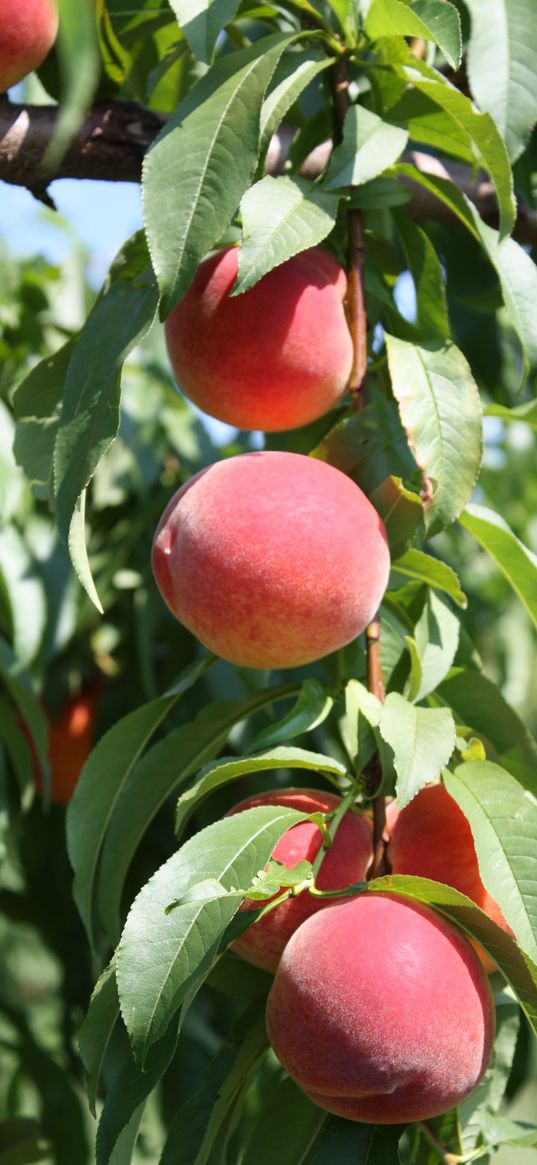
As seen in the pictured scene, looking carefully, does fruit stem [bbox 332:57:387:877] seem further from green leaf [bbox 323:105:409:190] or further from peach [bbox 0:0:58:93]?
peach [bbox 0:0:58:93]

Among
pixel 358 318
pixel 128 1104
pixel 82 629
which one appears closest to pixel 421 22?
pixel 358 318

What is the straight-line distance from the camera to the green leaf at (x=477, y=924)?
66 centimetres

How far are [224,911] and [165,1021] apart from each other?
6 cm

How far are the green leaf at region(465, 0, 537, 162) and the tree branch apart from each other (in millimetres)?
67

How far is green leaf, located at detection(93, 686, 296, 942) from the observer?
2.86 ft

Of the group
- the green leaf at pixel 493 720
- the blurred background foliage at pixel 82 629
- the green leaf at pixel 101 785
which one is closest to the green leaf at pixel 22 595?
the blurred background foliage at pixel 82 629

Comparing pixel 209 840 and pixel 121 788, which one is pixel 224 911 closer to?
pixel 209 840

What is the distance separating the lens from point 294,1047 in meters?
0.65

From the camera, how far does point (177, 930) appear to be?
0.62 meters

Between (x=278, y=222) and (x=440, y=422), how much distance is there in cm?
17

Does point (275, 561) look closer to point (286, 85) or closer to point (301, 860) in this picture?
point (301, 860)

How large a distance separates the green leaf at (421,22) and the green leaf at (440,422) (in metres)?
0.18

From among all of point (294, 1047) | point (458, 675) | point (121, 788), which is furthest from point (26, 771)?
point (294, 1047)

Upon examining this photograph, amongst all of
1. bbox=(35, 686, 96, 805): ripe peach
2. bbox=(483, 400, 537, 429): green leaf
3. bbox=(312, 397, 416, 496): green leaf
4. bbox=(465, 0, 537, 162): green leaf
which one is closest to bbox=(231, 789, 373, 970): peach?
bbox=(312, 397, 416, 496): green leaf
